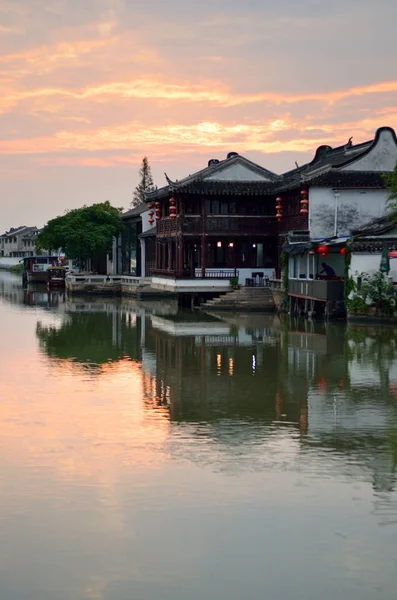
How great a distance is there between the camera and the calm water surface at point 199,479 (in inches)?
389

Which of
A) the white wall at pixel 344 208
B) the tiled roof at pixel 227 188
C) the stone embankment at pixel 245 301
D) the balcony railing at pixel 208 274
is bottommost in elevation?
the stone embankment at pixel 245 301

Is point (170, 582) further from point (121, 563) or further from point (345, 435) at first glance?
point (345, 435)

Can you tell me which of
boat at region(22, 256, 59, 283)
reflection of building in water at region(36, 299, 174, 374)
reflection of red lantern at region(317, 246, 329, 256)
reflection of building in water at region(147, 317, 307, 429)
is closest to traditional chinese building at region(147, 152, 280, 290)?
reflection of building in water at region(36, 299, 174, 374)

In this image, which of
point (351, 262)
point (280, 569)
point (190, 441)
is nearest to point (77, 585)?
point (280, 569)

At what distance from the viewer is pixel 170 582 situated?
9719mm

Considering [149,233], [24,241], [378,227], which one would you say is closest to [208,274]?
[378,227]

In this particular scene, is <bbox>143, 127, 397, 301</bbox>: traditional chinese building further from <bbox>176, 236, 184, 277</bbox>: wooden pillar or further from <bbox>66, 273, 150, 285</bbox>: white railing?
Result: <bbox>66, 273, 150, 285</bbox>: white railing

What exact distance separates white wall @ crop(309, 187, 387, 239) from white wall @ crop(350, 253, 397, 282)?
599 centimetres

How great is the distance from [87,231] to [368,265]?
4006 centimetres

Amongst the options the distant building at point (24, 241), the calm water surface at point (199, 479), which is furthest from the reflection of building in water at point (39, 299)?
the distant building at point (24, 241)

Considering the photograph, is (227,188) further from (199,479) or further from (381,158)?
(199,479)

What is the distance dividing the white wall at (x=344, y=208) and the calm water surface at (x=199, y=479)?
1837 centimetres

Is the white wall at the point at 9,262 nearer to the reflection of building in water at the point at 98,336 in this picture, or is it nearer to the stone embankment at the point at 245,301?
the reflection of building in water at the point at 98,336

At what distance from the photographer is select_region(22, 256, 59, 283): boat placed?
9500 cm
